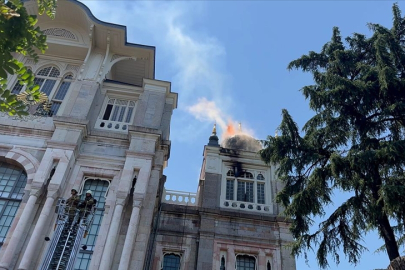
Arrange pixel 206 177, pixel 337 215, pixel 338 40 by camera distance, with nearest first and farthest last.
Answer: pixel 337 215
pixel 338 40
pixel 206 177

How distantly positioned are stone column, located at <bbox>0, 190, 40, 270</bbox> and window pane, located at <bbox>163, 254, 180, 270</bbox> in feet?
22.1

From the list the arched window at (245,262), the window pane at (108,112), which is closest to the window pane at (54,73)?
the window pane at (108,112)

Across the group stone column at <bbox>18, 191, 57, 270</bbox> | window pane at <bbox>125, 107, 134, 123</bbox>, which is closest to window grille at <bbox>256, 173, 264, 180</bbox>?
window pane at <bbox>125, 107, 134, 123</bbox>

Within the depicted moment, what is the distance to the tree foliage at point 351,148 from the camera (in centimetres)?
1205

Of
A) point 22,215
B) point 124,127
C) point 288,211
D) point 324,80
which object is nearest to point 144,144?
point 124,127

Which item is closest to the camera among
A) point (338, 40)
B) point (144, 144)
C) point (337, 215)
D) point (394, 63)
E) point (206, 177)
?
point (337, 215)

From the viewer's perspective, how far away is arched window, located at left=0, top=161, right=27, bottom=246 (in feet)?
44.4

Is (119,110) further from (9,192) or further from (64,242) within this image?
(64,242)

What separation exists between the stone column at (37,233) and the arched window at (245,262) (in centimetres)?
896

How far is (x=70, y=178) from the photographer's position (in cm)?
1448

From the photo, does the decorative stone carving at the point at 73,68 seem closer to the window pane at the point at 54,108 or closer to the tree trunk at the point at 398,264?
the window pane at the point at 54,108

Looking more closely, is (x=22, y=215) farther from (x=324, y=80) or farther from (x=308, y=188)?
(x=324, y=80)

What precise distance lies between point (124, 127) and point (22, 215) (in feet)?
18.6

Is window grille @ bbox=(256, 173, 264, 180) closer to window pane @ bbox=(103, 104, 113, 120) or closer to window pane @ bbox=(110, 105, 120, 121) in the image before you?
window pane @ bbox=(110, 105, 120, 121)
